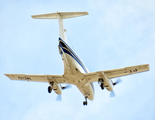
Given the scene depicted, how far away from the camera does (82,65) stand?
25859 mm

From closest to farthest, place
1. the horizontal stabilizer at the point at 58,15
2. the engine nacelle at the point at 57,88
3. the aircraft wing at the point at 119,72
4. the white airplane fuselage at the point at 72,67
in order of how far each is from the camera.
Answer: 1. the aircraft wing at the point at 119,72
2. the white airplane fuselage at the point at 72,67
3. the horizontal stabilizer at the point at 58,15
4. the engine nacelle at the point at 57,88

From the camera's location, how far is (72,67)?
24109mm

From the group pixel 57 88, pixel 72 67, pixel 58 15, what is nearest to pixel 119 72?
pixel 72 67

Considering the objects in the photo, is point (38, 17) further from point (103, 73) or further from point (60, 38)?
point (103, 73)

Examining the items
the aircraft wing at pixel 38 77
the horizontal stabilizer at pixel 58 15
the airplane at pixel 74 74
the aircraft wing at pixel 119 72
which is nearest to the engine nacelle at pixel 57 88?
the airplane at pixel 74 74

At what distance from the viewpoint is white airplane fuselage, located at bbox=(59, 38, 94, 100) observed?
24.0 metres

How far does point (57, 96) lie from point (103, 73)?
750cm

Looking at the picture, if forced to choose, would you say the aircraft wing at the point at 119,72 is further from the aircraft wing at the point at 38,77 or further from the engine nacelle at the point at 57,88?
the engine nacelle at the point at 57,88

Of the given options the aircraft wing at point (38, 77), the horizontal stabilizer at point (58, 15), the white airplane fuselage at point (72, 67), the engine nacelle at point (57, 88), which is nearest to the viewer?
the white airplane fuselage at point (72, 67)

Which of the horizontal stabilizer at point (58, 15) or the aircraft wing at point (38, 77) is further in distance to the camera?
the horizontal stabilizer at point (58, 15)

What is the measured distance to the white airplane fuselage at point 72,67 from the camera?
23969 mm

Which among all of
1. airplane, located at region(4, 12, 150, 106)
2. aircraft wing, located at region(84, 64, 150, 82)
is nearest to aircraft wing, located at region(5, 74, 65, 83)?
airplane, located at region(4, 12, 150, 106)

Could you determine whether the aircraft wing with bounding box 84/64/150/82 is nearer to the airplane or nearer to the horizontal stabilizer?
the airplane

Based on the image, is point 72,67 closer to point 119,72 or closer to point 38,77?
point 119,72
